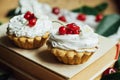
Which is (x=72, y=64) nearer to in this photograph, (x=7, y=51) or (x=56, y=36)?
(x=56, y=36)

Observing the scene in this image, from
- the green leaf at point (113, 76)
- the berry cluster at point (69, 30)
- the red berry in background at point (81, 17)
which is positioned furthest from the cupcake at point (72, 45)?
the red berry in background at point (81, 17)

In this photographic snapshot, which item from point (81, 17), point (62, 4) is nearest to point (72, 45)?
point (81, 17)

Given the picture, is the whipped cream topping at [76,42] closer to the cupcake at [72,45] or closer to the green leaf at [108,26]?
the cupcake at [72,45]

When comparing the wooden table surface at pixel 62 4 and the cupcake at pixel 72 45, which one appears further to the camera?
the wooden table surface at pixel 62 4

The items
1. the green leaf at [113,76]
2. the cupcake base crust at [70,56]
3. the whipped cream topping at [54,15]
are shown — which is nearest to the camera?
the cupcake base crust at [70,56]

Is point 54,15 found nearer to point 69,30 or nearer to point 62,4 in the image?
point 62,4

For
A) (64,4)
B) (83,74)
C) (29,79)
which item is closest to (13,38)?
(29,79)
